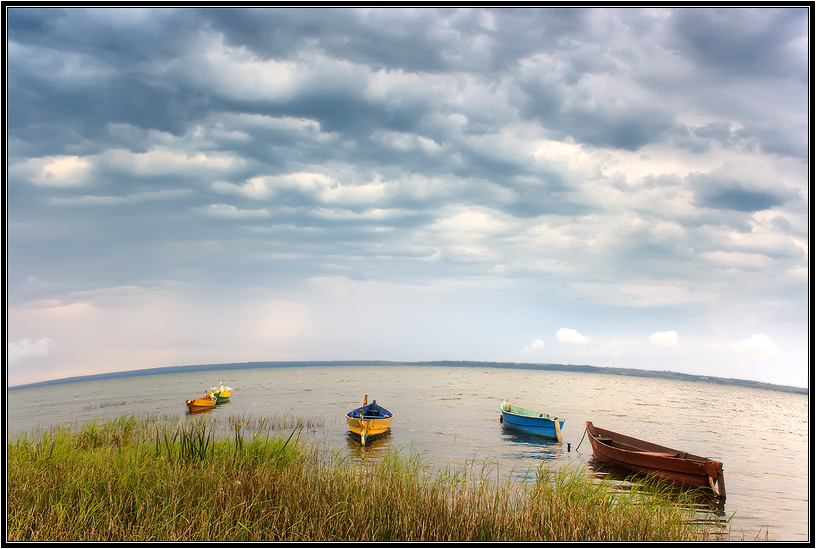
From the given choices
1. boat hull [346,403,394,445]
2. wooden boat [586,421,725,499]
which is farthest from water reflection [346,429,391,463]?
wooden boat [586,421,725,499]

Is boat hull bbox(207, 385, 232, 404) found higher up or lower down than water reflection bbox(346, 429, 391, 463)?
lower down

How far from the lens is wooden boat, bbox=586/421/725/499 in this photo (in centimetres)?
1639

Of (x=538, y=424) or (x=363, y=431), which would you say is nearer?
(x=363, y=431)

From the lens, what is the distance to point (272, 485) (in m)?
7.97

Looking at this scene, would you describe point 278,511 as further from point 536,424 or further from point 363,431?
point 536,424

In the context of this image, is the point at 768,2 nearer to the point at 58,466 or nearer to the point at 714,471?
the point at 58,466

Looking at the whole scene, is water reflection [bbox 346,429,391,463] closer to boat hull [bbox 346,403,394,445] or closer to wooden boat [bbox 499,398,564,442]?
boat hull [bbox 346,403,394,445]

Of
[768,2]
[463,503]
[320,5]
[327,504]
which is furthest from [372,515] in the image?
[768,2]

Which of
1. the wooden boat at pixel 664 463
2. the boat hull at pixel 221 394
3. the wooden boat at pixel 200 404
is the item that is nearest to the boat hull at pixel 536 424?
the wooden boat at pixel 664 463

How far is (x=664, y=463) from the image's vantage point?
1770 cm

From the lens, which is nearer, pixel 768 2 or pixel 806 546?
pixel 806 546

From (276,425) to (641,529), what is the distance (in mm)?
28089

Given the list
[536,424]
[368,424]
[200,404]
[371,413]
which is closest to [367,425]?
[368,424]

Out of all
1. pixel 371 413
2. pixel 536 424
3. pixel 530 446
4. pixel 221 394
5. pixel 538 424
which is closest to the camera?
pixel 530 446
